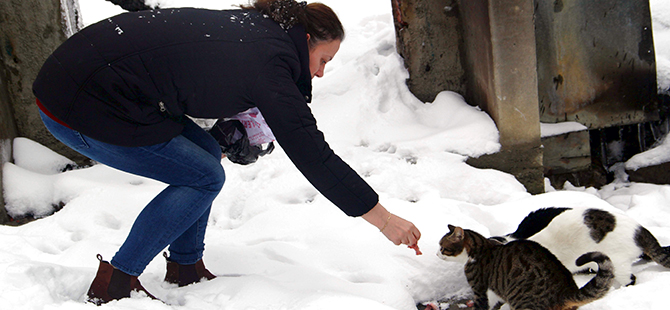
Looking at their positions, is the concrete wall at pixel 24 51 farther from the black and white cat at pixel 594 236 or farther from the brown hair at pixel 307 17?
the black and white cat at pixel 594 236

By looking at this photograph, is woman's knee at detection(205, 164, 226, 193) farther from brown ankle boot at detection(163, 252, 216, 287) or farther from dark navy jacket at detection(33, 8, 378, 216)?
brown ankle boot at detection(163, 252, 216, 287)

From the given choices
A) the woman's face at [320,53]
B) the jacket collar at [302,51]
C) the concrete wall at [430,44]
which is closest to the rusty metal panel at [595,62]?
the concrete wall at [430,44]

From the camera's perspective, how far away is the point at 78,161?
4.04 m

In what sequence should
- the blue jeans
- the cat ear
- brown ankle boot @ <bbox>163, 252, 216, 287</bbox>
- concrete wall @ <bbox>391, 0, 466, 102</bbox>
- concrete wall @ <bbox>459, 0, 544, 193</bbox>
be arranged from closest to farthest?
the blue jeans, brown ankle boot @ <bbox>163, 252, 216, 287</bbox>, the cat ear, concrete wall @ <bbox>459, 0, 544, 193</bbox>, concrete wall @ <bbox>391, 0, 466, 102</bbox>

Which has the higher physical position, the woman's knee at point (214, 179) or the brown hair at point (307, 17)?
the brown hair at point (307, 17)

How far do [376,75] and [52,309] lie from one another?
3.45m

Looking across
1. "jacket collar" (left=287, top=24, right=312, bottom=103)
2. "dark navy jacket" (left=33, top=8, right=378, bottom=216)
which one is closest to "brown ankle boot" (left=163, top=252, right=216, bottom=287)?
"dark navy jacket" (left=33, top=8, right=378, bottom=216)

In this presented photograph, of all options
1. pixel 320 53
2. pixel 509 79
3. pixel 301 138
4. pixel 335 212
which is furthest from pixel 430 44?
pixel 301 138

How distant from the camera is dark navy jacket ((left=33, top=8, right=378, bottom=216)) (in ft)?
5.70

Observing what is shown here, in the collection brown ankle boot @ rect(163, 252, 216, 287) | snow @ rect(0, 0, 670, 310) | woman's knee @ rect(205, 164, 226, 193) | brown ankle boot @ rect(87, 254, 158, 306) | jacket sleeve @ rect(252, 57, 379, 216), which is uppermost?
jacket sleeve @ rect(252, 57, 379, 216)

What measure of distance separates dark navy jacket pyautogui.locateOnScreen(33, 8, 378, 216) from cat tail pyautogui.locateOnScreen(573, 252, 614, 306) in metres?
0.92

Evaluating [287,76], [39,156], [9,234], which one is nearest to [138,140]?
[287,76]

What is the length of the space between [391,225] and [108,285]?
1.08 metres

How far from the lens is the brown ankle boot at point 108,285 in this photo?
1932 mm
